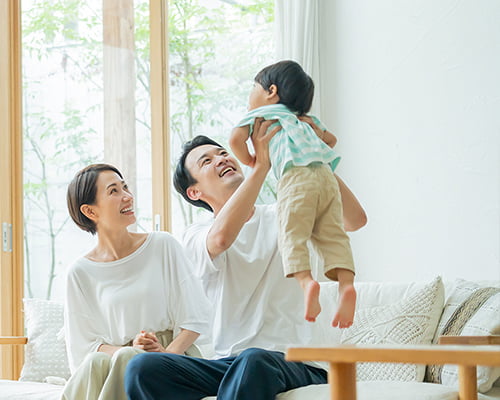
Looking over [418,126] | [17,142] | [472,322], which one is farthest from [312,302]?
[17,142]

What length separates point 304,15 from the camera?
13.4 feet

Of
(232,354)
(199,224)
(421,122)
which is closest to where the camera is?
(232,354)

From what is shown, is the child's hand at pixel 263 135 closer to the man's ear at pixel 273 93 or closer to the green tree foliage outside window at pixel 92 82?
the man's ear at pixel 273 93

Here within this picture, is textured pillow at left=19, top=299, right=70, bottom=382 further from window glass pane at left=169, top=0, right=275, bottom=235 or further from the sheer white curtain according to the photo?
the sheer white curtain

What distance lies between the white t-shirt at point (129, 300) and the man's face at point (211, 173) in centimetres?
25

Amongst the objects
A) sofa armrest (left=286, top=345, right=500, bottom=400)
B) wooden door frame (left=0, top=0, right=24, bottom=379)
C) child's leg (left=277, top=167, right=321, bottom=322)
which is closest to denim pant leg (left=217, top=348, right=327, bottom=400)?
child's leg (left=277, top=167, right=321, bottom=322)

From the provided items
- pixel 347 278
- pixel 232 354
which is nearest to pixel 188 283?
pixel 232 354

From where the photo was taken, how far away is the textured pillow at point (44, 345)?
10.9ft

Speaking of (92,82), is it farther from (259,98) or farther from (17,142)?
(259,98)

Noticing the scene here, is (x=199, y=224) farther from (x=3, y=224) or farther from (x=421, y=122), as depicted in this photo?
(x=3, y=224)

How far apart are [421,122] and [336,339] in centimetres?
139

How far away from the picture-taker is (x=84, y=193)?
2.79m

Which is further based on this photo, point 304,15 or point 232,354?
point 304,15

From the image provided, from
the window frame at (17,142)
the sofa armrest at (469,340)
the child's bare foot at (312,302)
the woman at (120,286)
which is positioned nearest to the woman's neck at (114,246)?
the woman at (120,286)
